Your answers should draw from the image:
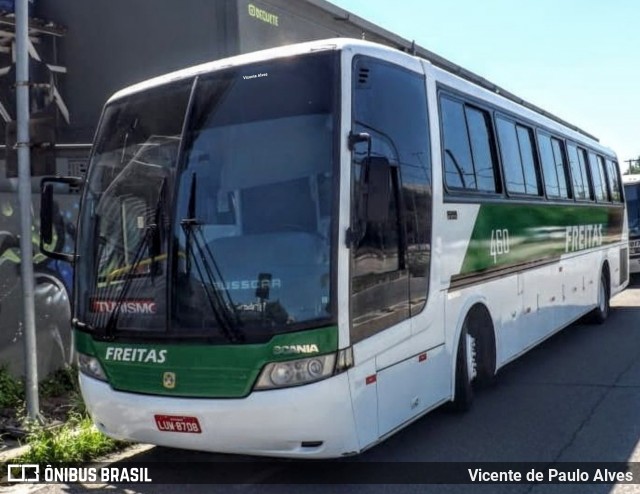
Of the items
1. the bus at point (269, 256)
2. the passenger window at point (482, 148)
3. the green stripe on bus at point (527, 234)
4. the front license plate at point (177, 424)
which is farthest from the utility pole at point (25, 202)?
the passenger window at point (482, 148)

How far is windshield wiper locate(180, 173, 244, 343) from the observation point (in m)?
4.58

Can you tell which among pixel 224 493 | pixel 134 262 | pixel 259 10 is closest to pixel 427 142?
pixel 134 262

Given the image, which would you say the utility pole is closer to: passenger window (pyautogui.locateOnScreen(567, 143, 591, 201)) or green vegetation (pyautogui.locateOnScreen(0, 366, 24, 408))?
green vegetation (pyautogui.locateOnScreen(0, 366, 24, 408))

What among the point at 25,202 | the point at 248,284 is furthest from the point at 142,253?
the point at 25,202

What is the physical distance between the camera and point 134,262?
5012 mm

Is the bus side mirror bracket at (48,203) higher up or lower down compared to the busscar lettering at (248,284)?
higher up

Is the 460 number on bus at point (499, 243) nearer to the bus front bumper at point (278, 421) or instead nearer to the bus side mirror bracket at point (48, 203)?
the bus front bumper at point (278, 421)

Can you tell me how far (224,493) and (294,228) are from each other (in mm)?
1906

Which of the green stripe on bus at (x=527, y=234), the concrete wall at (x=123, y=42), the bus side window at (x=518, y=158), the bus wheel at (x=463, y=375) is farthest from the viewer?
the concrete wall at (x=123, y=42)

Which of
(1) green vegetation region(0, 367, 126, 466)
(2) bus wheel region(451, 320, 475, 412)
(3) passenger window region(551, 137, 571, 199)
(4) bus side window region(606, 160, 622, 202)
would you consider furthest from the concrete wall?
(4) bus side window region(606, 160, 622, 202)

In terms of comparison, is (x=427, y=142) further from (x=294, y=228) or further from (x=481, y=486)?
(x=481, y=486)

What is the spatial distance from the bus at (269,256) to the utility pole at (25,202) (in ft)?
3.76

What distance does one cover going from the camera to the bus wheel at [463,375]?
6441mm

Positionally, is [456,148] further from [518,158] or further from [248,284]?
[248,284]
